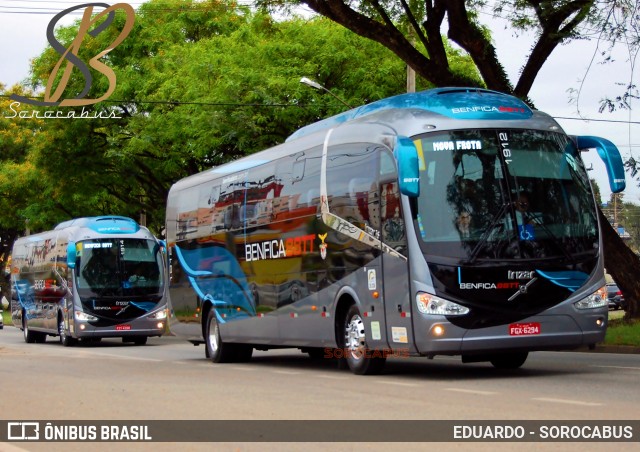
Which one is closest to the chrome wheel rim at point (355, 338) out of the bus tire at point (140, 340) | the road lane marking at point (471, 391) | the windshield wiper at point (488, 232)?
the windshield wiper at point (488, 232)

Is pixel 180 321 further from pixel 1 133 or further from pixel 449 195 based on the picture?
pixel 1 133

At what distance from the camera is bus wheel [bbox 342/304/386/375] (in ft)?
56.0

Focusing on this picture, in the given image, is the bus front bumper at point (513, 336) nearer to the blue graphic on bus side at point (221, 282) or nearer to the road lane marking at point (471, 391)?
the road lane marking at point (471, 391)

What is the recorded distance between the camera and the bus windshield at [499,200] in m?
15.5

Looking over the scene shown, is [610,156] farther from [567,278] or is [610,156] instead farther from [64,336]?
[64,336]

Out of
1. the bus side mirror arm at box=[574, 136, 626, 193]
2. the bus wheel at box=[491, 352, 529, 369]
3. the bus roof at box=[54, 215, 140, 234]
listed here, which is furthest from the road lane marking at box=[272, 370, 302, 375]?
the bus roof at box=[54, 215, 140, 234]

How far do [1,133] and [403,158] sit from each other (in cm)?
5336

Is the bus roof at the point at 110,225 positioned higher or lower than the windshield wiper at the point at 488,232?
higher

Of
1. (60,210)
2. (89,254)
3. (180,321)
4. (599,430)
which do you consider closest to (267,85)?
(89,254)

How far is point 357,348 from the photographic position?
1738 centimetres

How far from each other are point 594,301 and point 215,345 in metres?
9.23

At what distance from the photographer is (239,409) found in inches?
502

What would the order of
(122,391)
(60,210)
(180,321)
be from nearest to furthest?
1. (122,391)
2. (180,321)
3. (60,210)

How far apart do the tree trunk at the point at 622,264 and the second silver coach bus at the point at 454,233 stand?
29.3ft
